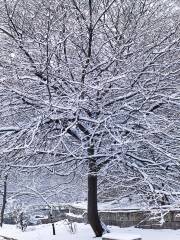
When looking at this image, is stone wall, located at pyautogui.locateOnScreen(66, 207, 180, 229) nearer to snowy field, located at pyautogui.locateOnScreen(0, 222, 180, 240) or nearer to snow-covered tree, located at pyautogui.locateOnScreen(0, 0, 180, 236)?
snowy field, located at pyautogui.locateOnScreen(0, 222, 180, 240)

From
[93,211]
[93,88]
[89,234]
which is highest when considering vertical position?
[93,88]

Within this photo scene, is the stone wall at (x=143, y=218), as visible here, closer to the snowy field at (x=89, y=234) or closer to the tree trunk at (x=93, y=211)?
the snowy field at (x=89, y=234)

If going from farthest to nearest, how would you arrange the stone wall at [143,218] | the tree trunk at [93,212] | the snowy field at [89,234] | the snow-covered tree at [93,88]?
the tree trunk at [93,212], the stone wall at [143,218], the snowy field at [89,234], the snow-covered tree at [93,88]

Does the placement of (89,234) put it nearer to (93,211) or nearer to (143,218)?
(93,211)

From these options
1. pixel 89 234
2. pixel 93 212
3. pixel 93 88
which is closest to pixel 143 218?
pixel 93 212

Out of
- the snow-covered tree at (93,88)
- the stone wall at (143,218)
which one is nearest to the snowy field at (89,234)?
the stone wall at (143,218)

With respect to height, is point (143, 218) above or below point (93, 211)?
below

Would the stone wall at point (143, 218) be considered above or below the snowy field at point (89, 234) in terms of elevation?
above

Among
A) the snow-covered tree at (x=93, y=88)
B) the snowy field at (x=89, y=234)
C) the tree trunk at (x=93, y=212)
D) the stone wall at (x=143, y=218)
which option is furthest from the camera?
the tree trunk at (x=93, y=212)

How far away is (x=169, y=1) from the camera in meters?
14.1

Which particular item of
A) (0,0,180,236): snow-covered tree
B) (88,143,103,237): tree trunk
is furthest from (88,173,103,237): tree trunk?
(0,0,180,236): snow-covered tree

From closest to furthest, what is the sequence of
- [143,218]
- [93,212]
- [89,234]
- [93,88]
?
1. [93,88]
2. [93,212]
3. [143,218]
4. [89,234]

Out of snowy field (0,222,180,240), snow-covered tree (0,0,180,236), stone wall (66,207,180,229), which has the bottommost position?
snowy field (0,222,180,240)

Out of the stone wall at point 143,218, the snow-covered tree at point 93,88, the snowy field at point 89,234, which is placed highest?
the snow-covered tree at point 93,88
